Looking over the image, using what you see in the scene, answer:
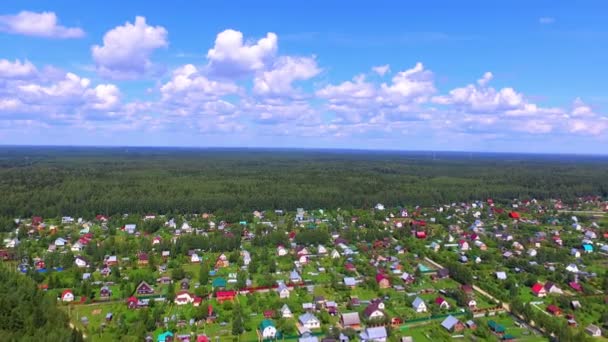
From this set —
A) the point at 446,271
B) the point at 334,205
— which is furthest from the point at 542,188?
the point at 446,271

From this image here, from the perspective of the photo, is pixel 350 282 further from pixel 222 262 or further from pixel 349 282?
pixel 222 262

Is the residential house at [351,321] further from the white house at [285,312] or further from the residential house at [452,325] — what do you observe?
the residential house at [452,325]

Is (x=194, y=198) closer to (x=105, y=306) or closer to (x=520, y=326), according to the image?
(x=105, y=306)

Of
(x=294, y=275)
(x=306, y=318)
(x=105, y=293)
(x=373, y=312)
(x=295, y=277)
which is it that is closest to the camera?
(x=306, y=318)

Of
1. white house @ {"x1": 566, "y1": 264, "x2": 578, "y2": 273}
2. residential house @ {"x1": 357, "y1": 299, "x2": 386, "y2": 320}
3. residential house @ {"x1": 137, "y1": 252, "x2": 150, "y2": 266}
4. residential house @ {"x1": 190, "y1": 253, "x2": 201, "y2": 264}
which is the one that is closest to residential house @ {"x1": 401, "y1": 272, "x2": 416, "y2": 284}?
residential house @ {"x1": 357, "y1": 299, "x2": 386, "y2": 320}

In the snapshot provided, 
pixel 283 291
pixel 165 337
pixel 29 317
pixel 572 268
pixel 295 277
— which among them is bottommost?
pixel 165 337

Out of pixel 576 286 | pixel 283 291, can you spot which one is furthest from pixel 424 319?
pixel 576 286

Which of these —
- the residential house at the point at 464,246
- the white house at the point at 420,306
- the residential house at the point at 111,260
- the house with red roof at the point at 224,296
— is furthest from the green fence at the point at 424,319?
the residential house at the point at 111,260
